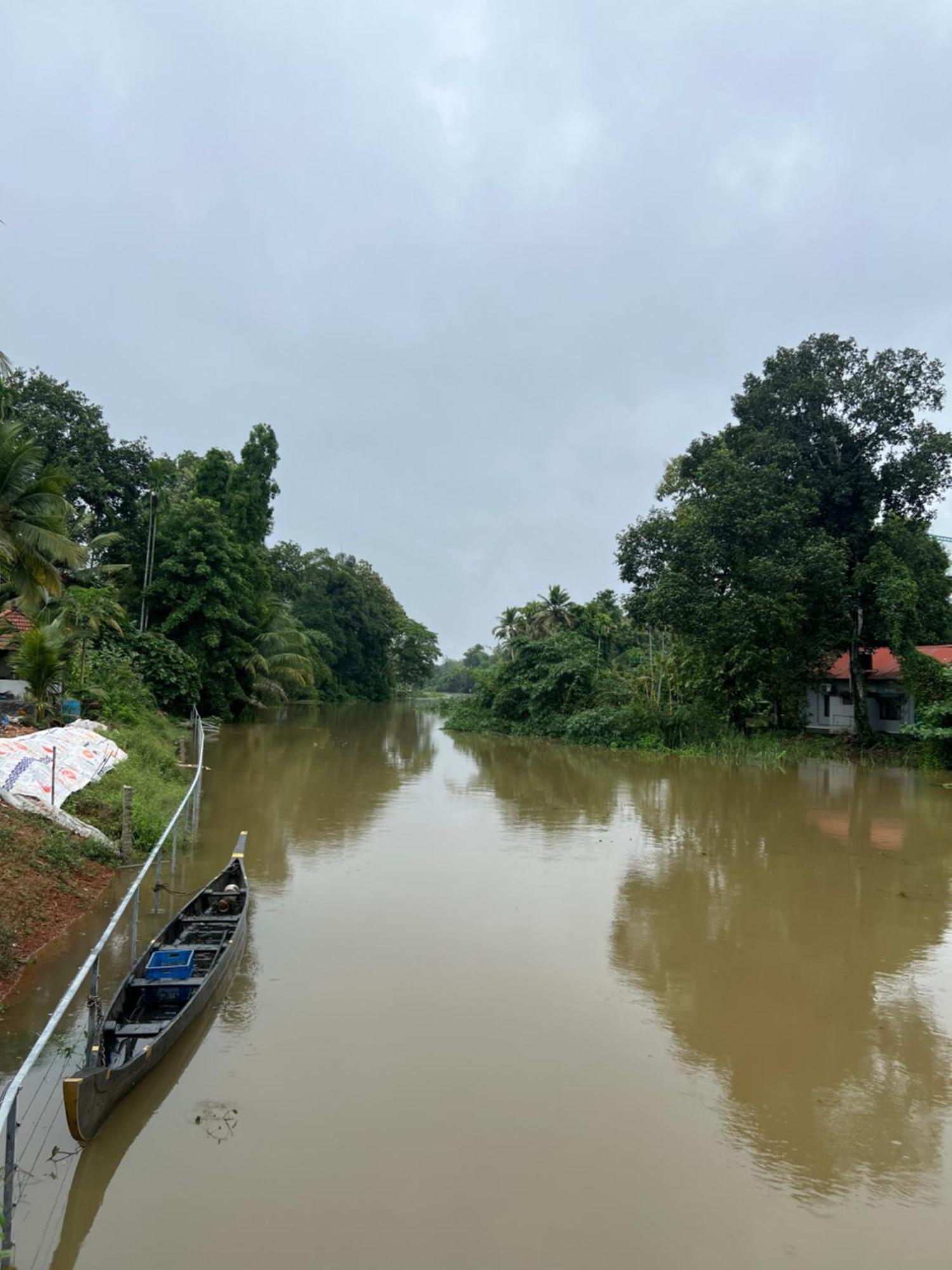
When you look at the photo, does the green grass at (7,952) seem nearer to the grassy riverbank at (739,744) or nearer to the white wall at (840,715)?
the grassy riverbank at (739,744)

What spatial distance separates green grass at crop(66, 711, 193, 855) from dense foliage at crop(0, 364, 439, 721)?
7.88 feet

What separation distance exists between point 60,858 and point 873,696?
2566 centimetres

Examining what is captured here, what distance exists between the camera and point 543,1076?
5.84 meters

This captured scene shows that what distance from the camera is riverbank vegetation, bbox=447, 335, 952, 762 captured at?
23.3m

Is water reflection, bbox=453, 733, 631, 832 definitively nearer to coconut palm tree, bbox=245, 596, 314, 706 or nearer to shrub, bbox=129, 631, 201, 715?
coconut palm tree, bbox=245, 596, 314, 706

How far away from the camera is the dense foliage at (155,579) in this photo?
2006 cm

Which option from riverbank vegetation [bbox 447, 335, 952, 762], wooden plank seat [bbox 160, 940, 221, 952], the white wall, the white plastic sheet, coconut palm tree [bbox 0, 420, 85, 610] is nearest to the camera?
wooden plank seat [bbox 160, 940, 221, 952]

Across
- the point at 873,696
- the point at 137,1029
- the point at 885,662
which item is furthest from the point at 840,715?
the point at 137,1029

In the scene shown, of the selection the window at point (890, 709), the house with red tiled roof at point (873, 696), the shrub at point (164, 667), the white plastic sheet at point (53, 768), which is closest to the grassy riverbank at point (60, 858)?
the white plastic sheet at point (53, 768)

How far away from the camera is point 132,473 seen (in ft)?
99.8

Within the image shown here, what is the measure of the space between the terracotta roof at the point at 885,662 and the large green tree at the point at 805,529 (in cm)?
112

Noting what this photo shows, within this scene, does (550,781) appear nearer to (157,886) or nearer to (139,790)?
(139,790)

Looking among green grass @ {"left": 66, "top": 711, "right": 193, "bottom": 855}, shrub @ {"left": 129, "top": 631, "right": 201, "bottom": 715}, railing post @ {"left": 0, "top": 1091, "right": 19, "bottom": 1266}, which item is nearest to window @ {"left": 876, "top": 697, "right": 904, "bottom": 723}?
green grass @ {"left": 66, "top": 711, "right": 193, "bottom": 855}

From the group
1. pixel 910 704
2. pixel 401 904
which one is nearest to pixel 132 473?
pixel 401 904
